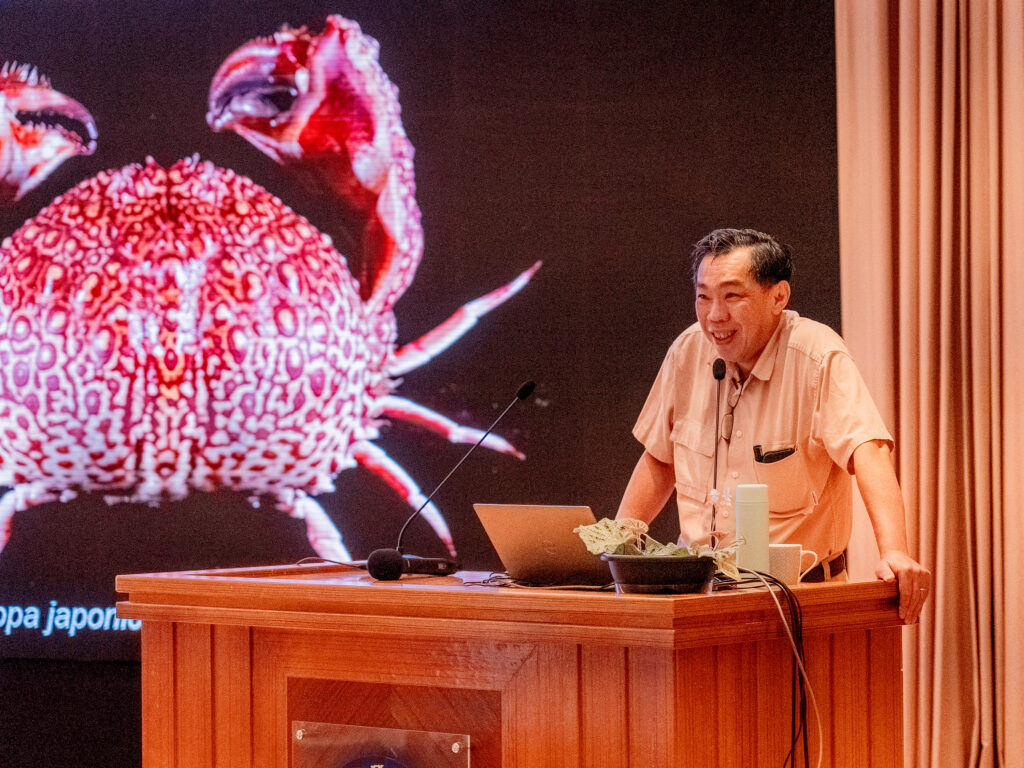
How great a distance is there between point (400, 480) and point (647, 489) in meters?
1.27

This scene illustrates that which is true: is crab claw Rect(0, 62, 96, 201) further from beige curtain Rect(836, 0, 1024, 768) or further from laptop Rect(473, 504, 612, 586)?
laptop Rect(473, 504, 612, 586)

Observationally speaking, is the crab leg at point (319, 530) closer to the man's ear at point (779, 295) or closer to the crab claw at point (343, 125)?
the crab claw at point (343, 125)

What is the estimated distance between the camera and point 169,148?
423 cm

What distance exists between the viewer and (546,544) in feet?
6.88

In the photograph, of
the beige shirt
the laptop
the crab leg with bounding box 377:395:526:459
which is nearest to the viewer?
the laptop

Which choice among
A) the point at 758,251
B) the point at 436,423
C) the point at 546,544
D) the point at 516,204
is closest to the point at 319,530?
the point at 436,423

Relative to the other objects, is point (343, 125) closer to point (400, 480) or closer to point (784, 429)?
point (400, 480)

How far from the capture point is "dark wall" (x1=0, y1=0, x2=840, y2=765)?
379cm

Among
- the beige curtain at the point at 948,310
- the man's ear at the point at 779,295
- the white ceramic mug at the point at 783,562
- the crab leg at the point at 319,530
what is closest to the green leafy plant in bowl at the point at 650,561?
the white ceramic mug at the point at 783,562

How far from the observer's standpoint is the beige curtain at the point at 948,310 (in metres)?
3.52

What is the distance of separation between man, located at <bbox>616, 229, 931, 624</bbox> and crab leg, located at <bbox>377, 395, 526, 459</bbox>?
3.75ft

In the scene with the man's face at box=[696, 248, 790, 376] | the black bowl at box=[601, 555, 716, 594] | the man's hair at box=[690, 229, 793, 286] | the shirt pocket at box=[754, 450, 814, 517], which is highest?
the man's hair at box=[690, 229, 793, 286]

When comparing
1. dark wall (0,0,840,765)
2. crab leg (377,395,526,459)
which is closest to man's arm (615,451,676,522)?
dark wall (0,0,840,765)

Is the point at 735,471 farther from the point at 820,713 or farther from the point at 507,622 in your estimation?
the point at 507,622
